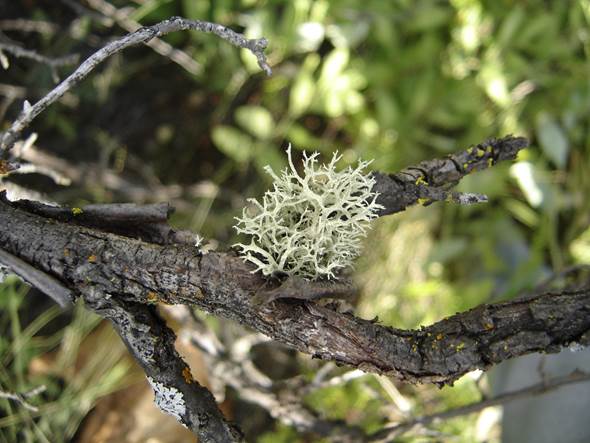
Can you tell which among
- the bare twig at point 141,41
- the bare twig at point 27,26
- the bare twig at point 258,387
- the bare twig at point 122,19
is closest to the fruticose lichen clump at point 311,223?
the bare twig at point 141,41

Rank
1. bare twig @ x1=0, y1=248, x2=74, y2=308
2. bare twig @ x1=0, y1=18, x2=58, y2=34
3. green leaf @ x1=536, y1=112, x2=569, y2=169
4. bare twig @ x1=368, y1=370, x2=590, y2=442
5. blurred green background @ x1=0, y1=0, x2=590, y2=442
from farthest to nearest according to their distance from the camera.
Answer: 1. green leaf @ x1=536, y1=112, x2=569, y2=169
2. blurred green background @ x1=0, y1=0, x2=590, y2=442
3. bare twig @ x1=0, y1=18, x2=58, y2=34
4. bare twig @ x1=368, y1=370, x2=590, y2=442
5. bare twig @ x1=0, y1=248, x2=74, y2=308

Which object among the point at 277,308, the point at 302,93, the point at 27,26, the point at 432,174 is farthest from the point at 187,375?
Result: the point at 302,93

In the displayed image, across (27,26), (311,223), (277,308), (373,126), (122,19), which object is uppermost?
(373,126)

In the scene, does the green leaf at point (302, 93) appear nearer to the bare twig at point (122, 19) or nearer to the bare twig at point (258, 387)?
the bare twig at point (122, 19)

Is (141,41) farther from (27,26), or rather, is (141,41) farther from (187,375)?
(27,26)

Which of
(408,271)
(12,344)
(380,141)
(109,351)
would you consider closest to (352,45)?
(380,141)

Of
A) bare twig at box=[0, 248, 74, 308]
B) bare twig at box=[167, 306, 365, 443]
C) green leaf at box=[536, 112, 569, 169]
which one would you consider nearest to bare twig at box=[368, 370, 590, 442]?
bare twig at box=[167, 306, 365, 443]

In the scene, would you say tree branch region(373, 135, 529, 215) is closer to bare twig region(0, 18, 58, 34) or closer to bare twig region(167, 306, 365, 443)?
bare twig region(167, 306, 365, 443)
